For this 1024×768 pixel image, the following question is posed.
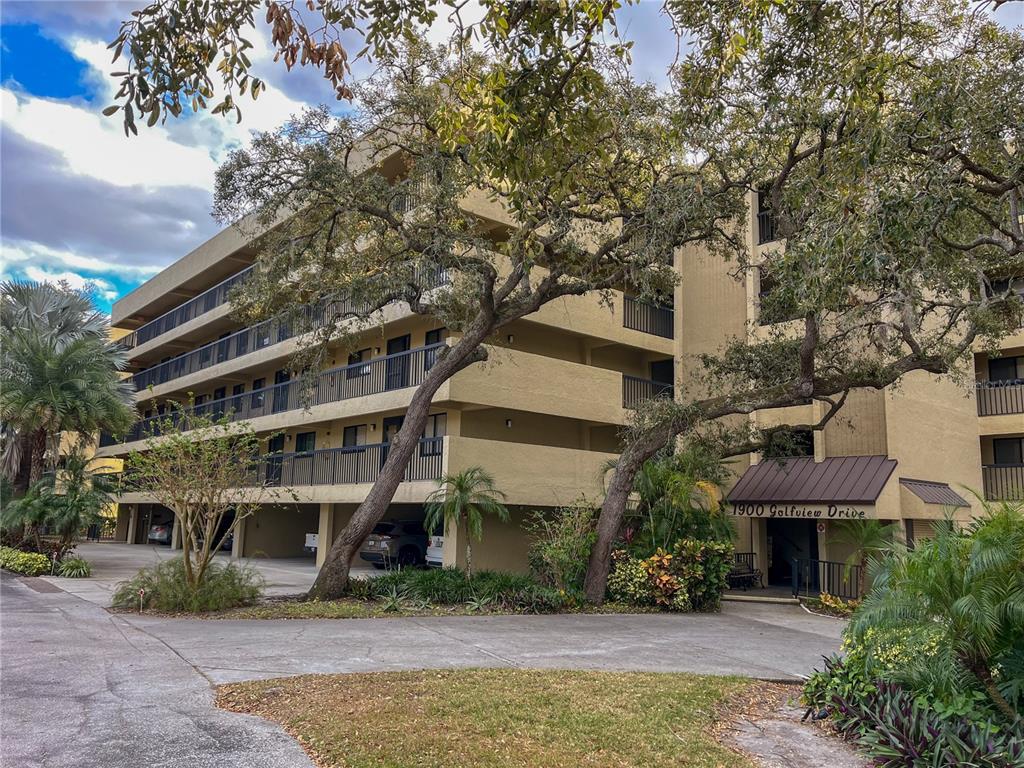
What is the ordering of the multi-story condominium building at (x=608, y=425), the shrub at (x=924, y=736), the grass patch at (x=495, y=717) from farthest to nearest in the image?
1. the multi-story condominium building at (x=608, y=425)
2. the grass patch at (x=495, y=717)
3. the shrub at (x=924, y=736)

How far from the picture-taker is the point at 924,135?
1029cm

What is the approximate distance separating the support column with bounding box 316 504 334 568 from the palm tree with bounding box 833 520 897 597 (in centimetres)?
1424

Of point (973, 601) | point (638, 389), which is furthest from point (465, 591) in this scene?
point (973, 601)

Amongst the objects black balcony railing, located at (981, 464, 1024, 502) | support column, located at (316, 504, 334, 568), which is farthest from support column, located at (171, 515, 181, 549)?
black balcony railing, located at (981, 464, 1024, 502)

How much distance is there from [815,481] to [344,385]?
13.3m

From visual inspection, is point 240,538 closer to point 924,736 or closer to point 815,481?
point 815,481

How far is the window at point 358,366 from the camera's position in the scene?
74.1ft

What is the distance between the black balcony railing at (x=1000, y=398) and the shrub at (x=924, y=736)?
60.1 feet

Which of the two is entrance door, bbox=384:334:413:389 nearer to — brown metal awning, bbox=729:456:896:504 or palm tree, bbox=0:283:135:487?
palm tree, bbox=0:283:135:487

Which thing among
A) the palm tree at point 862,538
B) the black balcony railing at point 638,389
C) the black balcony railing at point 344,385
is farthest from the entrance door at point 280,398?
the palm tree at point 862,538

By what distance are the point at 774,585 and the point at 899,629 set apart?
16905 mm

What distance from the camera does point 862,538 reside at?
1720 cm

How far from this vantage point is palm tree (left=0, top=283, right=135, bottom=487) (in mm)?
21641

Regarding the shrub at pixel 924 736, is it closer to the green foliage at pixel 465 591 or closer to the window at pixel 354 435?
the green foliage at pixel 465 591
